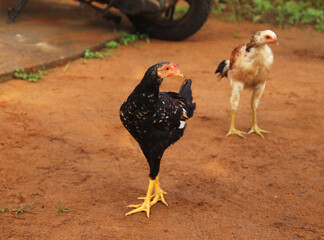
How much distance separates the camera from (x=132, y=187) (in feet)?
14.1

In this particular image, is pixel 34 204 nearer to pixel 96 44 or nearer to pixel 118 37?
pixel 96 44

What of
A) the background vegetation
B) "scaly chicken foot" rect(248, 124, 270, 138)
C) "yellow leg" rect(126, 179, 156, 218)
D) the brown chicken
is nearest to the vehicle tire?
the background vegetation

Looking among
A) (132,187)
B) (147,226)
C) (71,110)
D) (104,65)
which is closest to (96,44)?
(104,65)

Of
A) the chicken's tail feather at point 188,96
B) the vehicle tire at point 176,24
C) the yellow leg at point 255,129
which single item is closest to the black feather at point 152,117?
the chicken's tail feather at point 188,96

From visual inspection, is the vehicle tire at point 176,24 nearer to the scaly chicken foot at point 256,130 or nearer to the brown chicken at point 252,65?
the brown chicken at point 252,65

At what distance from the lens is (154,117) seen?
3.63m

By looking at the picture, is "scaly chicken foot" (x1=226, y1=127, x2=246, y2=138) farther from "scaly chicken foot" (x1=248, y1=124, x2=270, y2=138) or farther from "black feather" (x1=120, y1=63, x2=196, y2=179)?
"black feather" (x1=120, y1=63, x2=196, y2=179)

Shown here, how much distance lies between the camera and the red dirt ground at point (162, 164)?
12.1 ft

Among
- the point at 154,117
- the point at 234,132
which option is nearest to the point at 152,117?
the point at 154,117

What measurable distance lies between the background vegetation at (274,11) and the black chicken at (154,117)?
24.8 ft

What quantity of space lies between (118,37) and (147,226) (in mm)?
5832

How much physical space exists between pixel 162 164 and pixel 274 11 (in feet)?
25.8

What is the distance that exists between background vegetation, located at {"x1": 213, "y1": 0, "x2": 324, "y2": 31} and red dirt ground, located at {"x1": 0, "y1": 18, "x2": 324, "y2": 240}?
3.45 meters

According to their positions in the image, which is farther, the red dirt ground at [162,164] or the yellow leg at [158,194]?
the yellow leg at [158,194]
